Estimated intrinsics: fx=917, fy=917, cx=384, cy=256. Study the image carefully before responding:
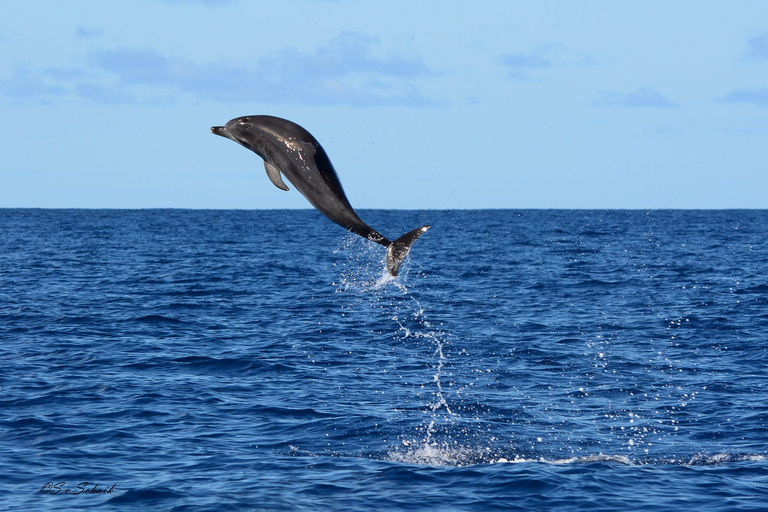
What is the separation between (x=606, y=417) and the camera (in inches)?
818

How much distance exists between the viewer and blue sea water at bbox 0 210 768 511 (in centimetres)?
1572

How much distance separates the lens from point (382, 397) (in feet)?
72.7

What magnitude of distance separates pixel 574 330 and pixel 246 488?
18080mm

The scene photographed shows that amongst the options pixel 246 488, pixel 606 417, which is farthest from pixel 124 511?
pixel 606 417
